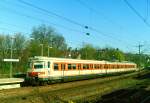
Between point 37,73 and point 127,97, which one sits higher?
point 37,73

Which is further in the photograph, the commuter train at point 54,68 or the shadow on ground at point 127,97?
the commuter train at point 54,68

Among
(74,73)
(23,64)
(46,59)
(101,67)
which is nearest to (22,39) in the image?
(23,64)

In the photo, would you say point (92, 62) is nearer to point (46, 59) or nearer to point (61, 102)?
point (46, 59)

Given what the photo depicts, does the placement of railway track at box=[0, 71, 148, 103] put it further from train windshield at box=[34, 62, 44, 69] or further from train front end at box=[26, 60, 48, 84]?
train windshield at box=[34, 62, 44, 69]

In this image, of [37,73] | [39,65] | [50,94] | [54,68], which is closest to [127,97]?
[50,94]

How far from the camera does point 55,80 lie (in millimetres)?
32375

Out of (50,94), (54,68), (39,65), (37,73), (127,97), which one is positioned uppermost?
(39,65)

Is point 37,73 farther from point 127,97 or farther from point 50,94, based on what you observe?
point 127,97

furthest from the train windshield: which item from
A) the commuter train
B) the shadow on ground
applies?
the shadow on ground

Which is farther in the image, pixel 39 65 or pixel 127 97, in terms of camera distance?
pixel 39 65

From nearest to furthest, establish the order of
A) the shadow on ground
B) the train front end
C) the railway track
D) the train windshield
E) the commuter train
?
1. the shadow on ground
2. the railway track
3. the train front end
4. the commuter train
5. the train windshield

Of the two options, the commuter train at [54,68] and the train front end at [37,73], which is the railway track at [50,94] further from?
the commuter train at [54,68]

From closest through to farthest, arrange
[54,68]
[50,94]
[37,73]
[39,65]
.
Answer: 1. [50,94]
2. [37,73]
3. [39,65]
4. [54,68]

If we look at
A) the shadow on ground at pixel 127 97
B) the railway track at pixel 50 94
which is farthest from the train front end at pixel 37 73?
the shadow on ground at pixel 127 97
